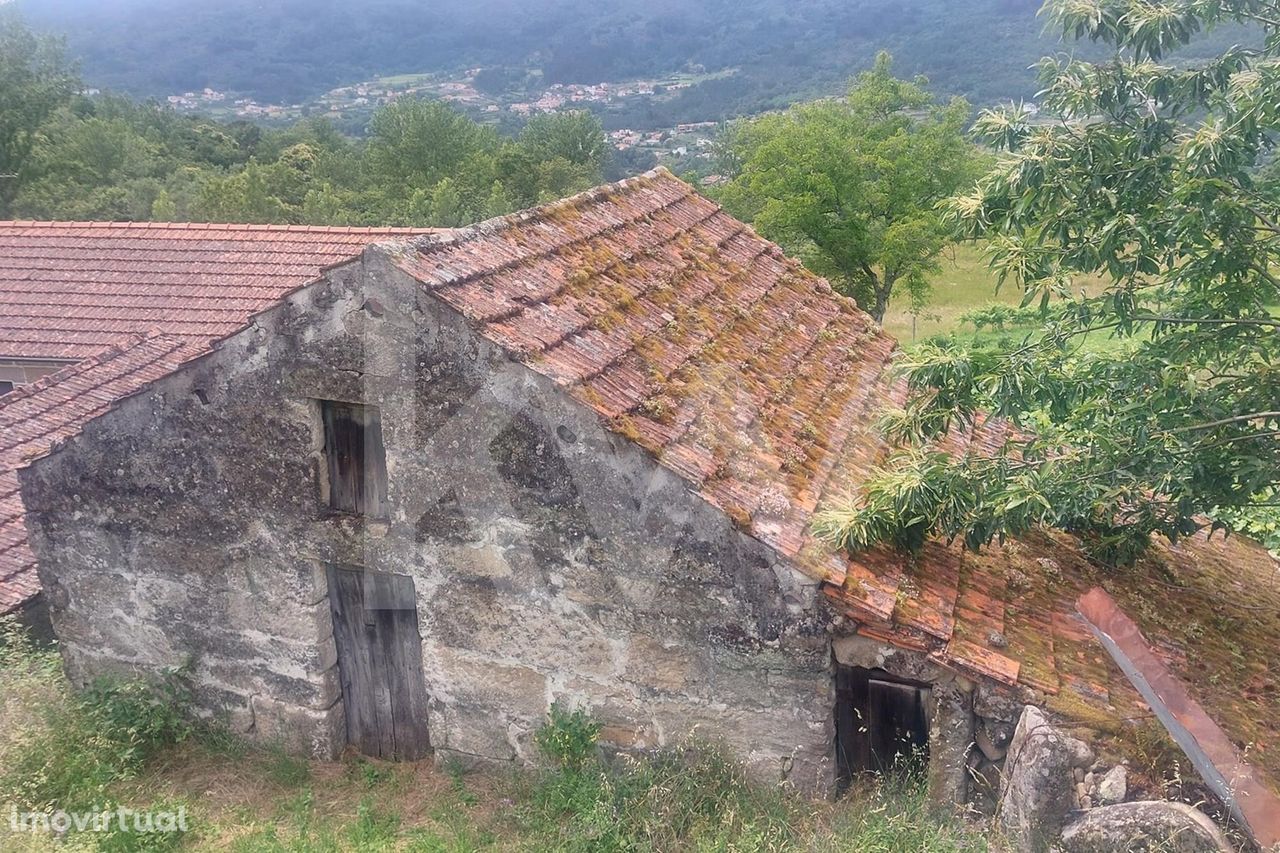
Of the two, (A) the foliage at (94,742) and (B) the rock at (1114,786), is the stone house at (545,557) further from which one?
(A) the foliage at (94,742)

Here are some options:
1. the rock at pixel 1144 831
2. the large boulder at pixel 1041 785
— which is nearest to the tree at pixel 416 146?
the large boulder at pixel 1041 785

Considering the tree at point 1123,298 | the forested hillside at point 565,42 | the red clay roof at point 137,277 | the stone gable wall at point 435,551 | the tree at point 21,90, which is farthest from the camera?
the forested hillside at point 565,42

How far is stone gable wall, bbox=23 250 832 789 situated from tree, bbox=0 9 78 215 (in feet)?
91.7

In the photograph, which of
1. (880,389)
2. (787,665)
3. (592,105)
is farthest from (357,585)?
(592,105)

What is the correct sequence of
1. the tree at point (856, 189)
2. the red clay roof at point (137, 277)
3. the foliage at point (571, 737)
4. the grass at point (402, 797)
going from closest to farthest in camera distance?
the grass at point (402, 797), the foliage at point (571, 737), the red clay roof at point (137, 277), the tree at point (856, 189)

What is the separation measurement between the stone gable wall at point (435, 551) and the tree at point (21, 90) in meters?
27.9

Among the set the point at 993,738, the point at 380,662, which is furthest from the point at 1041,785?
the point at 380,662

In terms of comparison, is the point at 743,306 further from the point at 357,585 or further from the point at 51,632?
the point at 51,632

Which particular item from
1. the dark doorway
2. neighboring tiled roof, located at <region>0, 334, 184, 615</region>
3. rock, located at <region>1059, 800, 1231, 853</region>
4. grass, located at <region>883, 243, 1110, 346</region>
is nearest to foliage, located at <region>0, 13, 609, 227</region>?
grass, located at <region>883, 243, 1110, 346</region>

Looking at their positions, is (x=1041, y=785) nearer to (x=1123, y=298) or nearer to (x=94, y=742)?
(x=1123, y=298)

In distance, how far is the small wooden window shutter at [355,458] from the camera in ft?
18.0

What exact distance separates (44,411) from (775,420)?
862cm

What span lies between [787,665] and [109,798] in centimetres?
424

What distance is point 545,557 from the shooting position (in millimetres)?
5109
